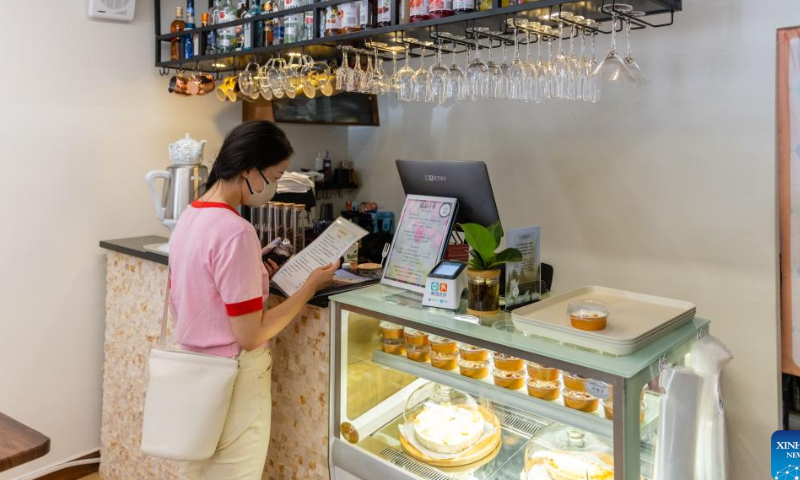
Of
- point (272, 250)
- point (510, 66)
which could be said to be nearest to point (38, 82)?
point (272, 250)

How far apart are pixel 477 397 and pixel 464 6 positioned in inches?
53.6

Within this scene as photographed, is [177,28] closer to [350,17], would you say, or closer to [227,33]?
[227,33]

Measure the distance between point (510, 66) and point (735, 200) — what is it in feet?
4.95

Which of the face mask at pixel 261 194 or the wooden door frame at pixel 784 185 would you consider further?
the wooden door frame at pixel 784 185

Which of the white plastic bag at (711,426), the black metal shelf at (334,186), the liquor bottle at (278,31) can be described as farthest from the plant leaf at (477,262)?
the black metal shelf at (334,186)

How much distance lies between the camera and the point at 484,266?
1769mm

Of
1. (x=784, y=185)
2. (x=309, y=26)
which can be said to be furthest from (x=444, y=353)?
(x=784, y=185)

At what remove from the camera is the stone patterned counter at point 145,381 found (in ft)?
6.75

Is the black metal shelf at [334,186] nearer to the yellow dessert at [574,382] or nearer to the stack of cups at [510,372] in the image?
the stack of cups at [510,372]

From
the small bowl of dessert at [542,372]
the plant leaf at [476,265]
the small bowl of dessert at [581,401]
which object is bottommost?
the small bowl of dessert at [581,401]

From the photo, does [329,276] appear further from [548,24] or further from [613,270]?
[613,270]

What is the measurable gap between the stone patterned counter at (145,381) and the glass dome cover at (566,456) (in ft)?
2.37

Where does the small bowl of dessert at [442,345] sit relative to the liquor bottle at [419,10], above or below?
below

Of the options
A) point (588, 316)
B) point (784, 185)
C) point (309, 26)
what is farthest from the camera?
point (784, 185)
